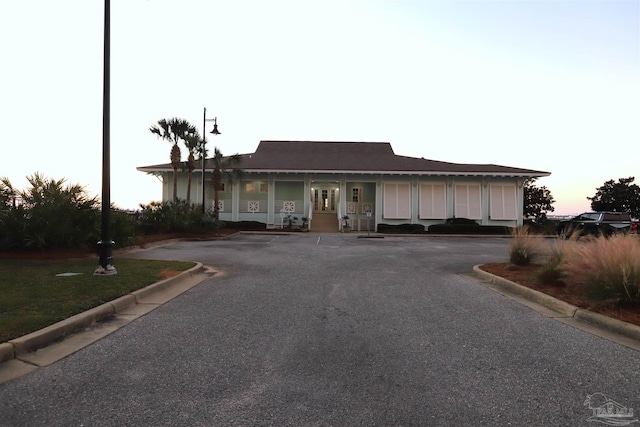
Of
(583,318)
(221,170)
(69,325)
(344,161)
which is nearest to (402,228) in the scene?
(344,161)

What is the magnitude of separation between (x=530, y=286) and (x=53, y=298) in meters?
8.41

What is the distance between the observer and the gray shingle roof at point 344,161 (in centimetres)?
2648

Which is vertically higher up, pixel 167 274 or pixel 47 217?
pixel 47 217

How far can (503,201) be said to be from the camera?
27.4m

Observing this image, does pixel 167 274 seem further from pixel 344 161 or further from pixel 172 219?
pixel 344 161

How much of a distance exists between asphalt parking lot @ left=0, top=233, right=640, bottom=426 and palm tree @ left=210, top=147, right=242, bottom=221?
65.4ft

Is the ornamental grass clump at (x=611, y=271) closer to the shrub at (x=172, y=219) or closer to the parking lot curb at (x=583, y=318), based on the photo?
the parking lot curb at (x=583, y=318)

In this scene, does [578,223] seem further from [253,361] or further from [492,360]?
[253,361]

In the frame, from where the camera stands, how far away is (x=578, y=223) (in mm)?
20688

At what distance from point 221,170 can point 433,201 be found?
15832mm

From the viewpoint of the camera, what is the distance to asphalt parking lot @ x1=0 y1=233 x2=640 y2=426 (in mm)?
2822

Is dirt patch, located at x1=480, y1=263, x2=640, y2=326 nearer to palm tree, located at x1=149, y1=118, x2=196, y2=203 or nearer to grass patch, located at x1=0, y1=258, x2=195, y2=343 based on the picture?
grass patch, located at x1=0, y1=258, x2=195, y2=343

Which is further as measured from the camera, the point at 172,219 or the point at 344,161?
the point at 344,161

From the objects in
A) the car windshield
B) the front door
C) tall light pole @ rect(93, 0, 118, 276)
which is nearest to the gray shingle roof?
the front door
